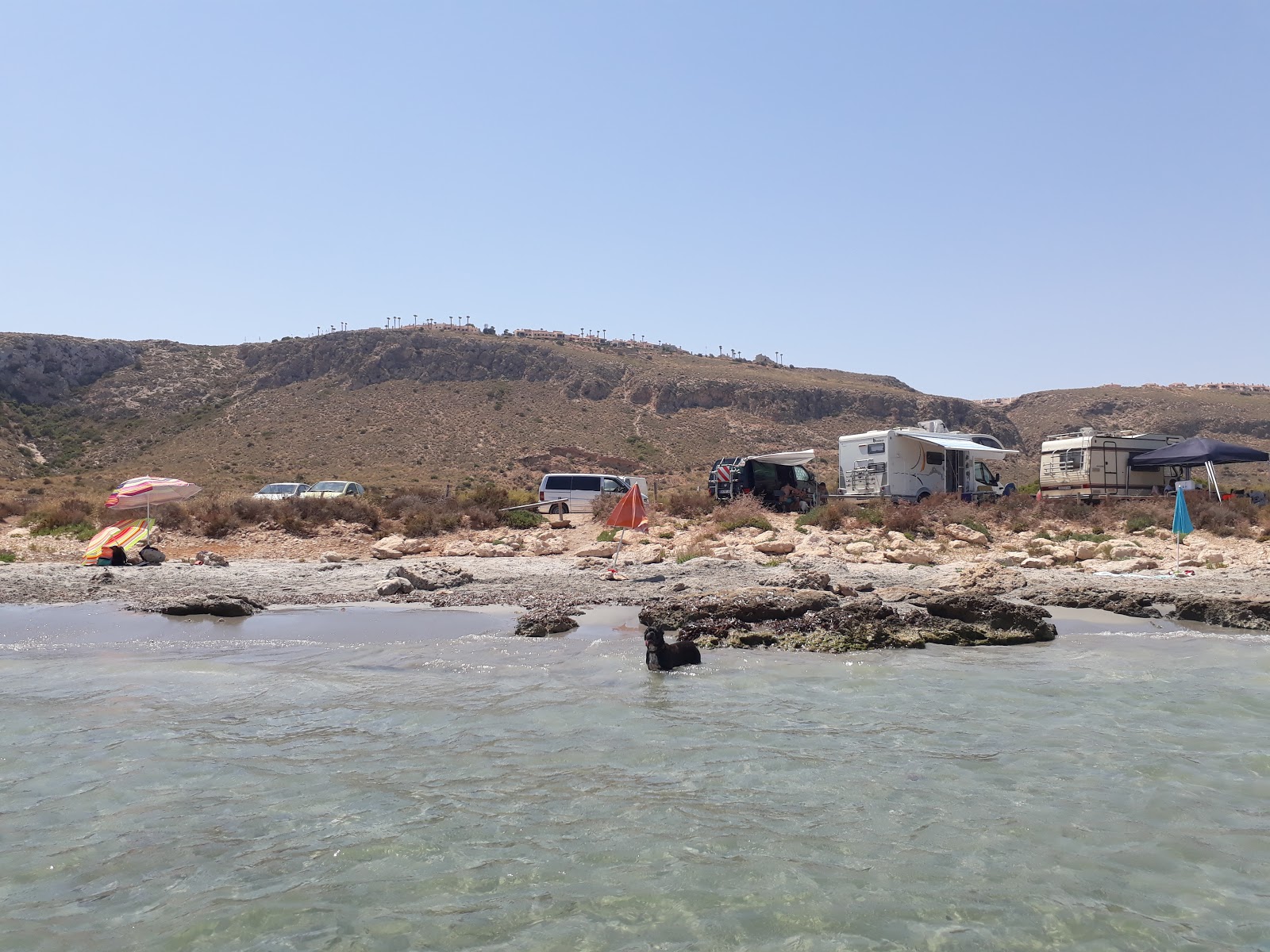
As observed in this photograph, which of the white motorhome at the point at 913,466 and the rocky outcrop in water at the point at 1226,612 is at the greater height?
the white motorhome at the point at 913,466

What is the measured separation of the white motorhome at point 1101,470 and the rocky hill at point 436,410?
30752mm

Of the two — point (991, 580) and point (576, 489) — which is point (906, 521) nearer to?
point (991, 580)

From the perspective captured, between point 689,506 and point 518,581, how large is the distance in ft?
29.8

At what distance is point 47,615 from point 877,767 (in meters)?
12.9

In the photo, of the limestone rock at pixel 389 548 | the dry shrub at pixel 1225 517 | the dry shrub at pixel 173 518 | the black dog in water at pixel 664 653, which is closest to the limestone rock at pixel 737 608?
the black dog in water at pixel 664 653

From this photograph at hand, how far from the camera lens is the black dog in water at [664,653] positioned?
953 cm

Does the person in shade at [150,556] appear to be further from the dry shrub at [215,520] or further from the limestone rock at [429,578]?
the limestone rock at [429,578]

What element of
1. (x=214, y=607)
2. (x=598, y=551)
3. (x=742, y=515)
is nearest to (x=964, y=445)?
(x=742, y=515)

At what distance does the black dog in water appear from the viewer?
9531 mm

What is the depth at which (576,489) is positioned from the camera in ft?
93.0

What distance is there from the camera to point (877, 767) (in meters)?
6.57

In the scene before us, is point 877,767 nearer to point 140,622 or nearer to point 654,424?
point 140,622

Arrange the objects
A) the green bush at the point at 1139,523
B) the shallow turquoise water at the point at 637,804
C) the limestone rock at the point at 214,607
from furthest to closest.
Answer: the green bush at the point at 1139,523 → the limestone rock at the point at 214,607 → the shallow turquoise water at the point at 637,804

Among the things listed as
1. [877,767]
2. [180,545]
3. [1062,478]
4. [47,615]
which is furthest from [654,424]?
[877,767]
